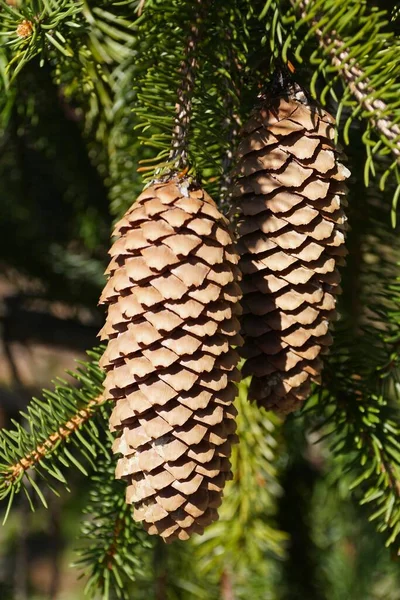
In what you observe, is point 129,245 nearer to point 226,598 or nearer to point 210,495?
point 210,495

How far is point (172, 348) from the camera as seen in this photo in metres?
0.54

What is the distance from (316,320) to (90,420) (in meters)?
0.22

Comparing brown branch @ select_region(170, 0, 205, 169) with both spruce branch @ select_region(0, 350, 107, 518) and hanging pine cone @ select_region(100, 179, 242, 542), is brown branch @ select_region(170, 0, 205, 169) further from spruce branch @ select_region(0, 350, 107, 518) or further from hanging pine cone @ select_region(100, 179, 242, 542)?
spruce branch @ select_region(0, 350, 107, 518)

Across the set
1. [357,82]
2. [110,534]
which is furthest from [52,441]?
[357,82]

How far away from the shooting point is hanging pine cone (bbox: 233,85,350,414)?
0.59 m

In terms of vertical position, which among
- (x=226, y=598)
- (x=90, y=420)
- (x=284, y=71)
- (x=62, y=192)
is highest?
(x=62, y=192)

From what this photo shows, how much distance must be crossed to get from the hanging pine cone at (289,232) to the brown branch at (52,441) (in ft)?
0.53

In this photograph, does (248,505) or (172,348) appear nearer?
(172,348)

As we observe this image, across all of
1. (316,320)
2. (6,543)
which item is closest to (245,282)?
(316,320)

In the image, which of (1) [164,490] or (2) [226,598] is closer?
(1) [164,490]

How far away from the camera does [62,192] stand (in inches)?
51.3

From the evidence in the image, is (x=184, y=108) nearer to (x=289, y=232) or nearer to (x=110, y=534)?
(x=289, y=232)

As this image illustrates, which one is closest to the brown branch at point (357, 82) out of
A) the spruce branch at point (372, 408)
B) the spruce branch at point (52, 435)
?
the spruce branch at point (372, 408)

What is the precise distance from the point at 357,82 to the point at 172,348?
0.25 meters
